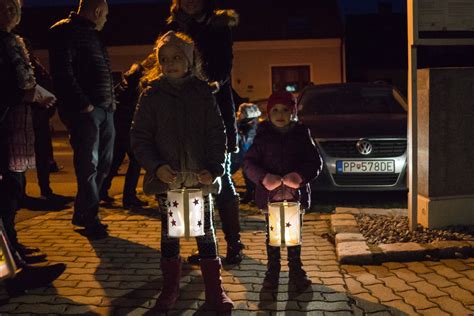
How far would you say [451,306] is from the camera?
3660 millimetres

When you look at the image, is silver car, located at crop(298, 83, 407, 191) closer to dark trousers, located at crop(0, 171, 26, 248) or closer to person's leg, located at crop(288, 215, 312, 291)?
person's leg, located at crop(288, 215, 312, 291)

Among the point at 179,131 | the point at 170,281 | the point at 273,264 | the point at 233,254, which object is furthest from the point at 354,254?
the point at 179,131

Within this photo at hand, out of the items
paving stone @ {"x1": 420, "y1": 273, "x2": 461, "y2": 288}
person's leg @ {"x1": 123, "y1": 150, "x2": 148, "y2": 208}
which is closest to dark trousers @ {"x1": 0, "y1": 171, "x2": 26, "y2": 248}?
person's leg @ {"x1": 123, "y1": 150, "x2": 148, "y2": 208}

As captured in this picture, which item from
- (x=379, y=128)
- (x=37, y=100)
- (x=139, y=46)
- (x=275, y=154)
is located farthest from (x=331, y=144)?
(x=139, y=46)

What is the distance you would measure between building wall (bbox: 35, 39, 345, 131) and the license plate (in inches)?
1062

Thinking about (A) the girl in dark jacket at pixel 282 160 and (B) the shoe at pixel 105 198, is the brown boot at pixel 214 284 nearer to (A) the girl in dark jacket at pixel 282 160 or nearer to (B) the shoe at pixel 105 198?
(A) the girl in dark jacket at pixel 282 160

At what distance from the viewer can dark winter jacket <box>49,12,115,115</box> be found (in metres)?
5.06

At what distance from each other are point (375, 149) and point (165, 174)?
4205 millimetres

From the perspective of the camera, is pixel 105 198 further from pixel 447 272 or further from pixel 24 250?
pixel 447 272

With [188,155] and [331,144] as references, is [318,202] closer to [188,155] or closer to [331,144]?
[331,144]

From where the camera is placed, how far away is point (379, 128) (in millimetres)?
7281

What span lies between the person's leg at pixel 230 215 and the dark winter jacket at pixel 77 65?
1478 millimetres

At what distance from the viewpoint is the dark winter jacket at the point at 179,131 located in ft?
11.6

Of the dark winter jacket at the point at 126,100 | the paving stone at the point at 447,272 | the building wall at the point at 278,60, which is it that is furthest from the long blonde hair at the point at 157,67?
the building wall at the point at 278,60
